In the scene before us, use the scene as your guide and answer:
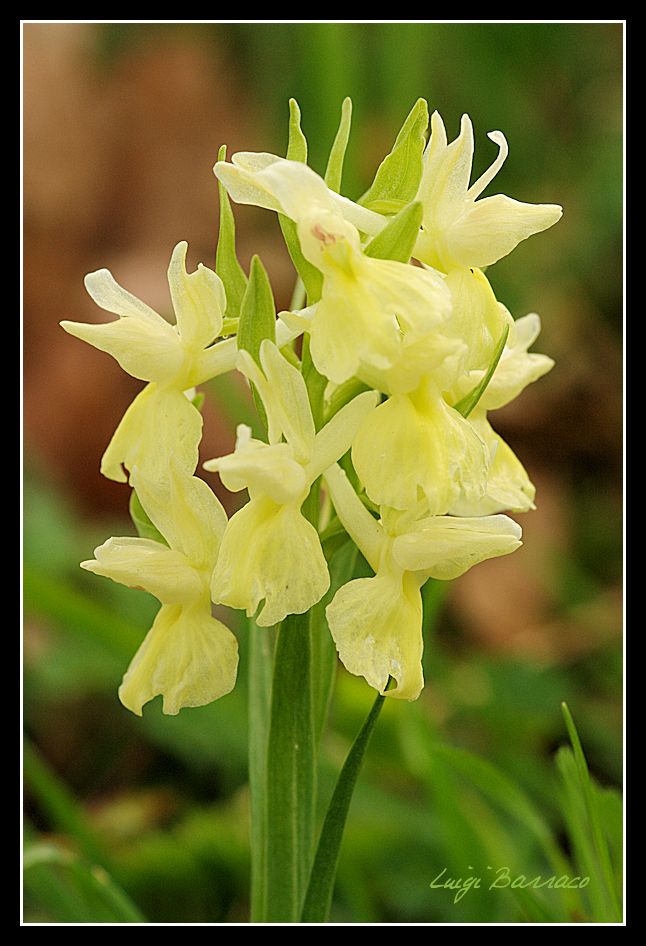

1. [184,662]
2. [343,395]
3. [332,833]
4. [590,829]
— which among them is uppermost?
[343,395]

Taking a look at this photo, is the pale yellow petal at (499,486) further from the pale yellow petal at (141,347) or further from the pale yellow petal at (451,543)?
the pale yellow petal at (141,347)

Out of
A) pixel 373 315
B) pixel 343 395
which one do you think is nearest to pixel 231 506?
pixel 343 395

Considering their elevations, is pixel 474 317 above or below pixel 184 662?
above

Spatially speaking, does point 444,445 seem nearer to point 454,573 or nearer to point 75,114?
point 454,573

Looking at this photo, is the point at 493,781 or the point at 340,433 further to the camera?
the point at 493,781

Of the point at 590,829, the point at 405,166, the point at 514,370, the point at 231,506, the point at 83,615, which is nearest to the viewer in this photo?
the point at 405,166

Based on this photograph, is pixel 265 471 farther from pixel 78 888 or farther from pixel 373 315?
pixel 78 888

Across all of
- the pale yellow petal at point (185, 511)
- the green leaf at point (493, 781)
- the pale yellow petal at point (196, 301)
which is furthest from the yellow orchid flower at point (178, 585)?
the green leaf at point (493, 781)
